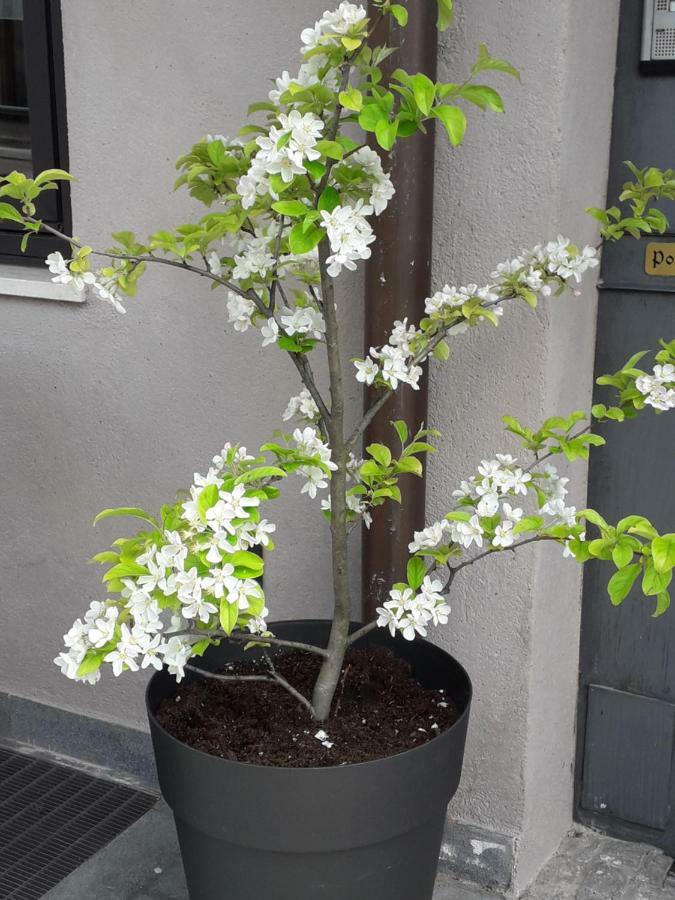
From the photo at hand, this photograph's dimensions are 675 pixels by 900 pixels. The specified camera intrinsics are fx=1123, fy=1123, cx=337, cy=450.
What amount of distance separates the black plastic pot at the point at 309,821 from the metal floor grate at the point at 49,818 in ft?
2.64

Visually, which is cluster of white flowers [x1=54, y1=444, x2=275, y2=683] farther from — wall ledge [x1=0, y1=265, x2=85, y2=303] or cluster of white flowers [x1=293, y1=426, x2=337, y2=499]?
wall ledge [x1=0, y1=265, x2=85, y2=303]

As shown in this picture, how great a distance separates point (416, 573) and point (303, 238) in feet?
2.15

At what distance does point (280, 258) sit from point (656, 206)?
92cm

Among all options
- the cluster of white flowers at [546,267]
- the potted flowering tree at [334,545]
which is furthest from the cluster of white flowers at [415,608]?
the cluster of white flowers at [546,267]

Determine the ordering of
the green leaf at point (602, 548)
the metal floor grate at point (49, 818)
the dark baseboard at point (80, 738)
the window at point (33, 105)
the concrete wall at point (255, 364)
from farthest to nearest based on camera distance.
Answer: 1. the dark baseboard at point (80, 738)
2. the window at point (33, 105)
3. the metal floor grate at point (49, 818)
4. the concrete wall at point (255, 364)
5. the green leaf at point (602, 548)

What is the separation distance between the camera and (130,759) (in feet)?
10.4

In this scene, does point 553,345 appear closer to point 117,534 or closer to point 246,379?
point 246,379

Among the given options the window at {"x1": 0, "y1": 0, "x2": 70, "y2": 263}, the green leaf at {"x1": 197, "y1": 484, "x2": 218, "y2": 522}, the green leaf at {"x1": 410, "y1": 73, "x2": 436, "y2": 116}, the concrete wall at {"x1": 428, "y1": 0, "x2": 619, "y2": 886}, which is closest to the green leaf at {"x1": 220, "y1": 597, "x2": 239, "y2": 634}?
the green leaf at {"x1": 197, "y1": 484, "x2": 218, "y2": 522}

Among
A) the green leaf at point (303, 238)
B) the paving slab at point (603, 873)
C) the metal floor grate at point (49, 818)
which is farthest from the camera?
the metal floor grate at point (49, 818)

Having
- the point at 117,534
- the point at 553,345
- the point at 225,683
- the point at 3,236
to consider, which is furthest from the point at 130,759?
the point at 553,345

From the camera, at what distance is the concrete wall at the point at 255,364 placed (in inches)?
92.4

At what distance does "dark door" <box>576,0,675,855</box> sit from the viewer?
246 centimetres

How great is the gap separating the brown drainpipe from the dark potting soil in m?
0.22

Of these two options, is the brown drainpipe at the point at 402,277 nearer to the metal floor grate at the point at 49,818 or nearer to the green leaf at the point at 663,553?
the green leaf at the point at 663,553
